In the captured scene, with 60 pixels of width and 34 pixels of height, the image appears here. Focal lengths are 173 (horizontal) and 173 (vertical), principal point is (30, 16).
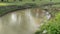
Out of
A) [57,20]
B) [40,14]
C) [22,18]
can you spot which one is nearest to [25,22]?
[22,18]

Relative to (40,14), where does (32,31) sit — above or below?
below

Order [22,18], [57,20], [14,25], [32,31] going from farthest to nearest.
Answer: [22,18], [14,25], [32,31], [57,20]

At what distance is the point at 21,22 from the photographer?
2.41m

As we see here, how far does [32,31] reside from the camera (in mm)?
2191

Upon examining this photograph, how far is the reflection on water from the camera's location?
7.30 feet

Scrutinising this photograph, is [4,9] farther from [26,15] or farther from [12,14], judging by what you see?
[26,15]

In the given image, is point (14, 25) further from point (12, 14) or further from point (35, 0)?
point (35, 0)

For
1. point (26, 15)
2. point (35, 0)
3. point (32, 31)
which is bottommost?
point (32, 31)

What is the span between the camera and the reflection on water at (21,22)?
7.30 ft

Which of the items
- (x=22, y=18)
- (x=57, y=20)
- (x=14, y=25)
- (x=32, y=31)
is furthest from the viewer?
(x=22, y=18)

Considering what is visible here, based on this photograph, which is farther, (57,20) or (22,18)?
(22,18)

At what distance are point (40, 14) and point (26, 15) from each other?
0.68ft

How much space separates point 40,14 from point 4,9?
21.0 inches

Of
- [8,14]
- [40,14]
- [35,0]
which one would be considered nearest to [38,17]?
[40,14]
